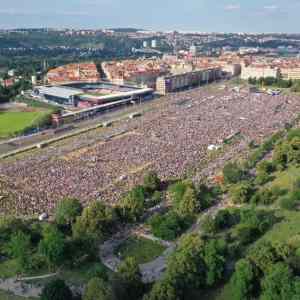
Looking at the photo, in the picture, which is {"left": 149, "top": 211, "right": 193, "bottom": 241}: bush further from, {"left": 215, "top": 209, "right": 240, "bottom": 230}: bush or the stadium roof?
the stadium roof

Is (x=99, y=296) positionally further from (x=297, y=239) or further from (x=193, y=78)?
(x=193, y=78)

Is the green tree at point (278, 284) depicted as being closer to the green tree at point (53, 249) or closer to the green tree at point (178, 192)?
the green tree at point (53, 249)

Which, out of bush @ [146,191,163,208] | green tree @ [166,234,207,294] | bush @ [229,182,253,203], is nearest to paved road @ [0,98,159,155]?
bush @ [146,191,163,208]

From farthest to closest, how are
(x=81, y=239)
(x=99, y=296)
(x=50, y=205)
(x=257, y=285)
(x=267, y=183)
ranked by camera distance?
(x=267, y=183) < (x=50, y=205) < (x=81, y=239) < (x=257, y=285) < (x=99, y=296)

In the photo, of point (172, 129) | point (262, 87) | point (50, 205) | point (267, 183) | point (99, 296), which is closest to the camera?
A: point (99, 296)

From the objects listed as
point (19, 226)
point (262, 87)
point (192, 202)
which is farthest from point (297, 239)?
point (262, 87)

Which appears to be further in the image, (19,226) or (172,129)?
(172,129)

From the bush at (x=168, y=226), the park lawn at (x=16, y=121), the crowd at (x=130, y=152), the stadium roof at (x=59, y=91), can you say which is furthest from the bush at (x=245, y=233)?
the stadium roof at (x=59, y=91)
